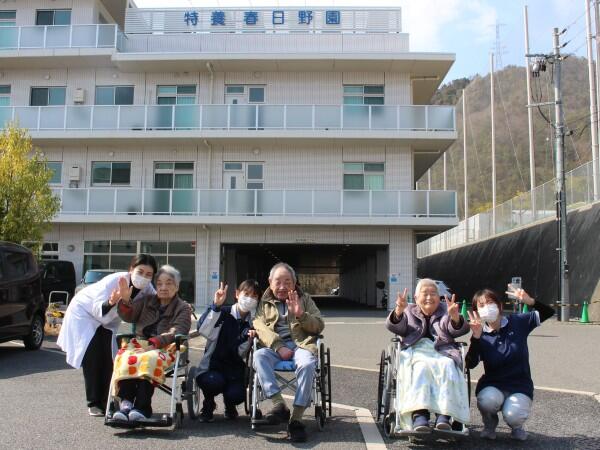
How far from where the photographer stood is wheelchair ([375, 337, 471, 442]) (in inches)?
179

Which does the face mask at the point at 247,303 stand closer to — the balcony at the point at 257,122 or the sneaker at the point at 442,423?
the sneaker at the point at 442,423

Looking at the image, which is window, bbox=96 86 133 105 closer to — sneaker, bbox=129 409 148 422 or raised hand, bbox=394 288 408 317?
sneaker, bbox=129 409 148 422

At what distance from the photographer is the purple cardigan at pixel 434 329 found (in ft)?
16.2

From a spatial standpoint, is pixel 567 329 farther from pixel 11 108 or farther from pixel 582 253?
pixel 11 108

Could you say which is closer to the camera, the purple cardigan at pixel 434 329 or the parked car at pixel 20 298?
the purple cardigan at pixel 434 329

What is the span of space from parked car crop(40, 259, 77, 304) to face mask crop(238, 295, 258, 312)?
14.3 meters

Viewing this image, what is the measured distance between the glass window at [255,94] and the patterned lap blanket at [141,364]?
18.7 meters

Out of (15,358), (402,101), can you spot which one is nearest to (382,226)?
(402,101)

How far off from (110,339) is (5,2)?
76.6ft

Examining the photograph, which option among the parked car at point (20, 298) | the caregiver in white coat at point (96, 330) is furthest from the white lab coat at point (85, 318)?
the parked car at point (20, 298)

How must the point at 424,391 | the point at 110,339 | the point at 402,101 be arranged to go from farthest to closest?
the point at 402,101
the point at 110,339
the point at 424,391

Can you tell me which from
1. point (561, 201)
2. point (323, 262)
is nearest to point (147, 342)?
point (561, 201)

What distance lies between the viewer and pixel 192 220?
2133 cm

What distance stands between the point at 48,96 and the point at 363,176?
506 inches
